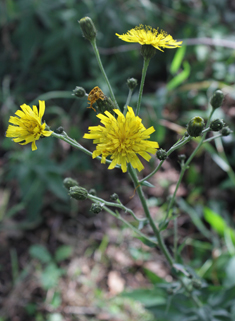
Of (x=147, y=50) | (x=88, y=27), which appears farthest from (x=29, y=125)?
(x=147, y=50)

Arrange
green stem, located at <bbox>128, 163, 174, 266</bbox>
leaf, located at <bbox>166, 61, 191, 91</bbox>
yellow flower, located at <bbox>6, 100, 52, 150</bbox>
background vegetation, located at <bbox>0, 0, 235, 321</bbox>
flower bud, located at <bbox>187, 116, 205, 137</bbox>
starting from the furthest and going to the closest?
leaf, located at <bbox>166, 61, 191, 91</bbox> < background vegetation, located at <bbox>0, 0, 235, 321</bbox> < green stem, located at <bbox>128, 163, 174, 266</bbox> < yellow flower, located at <bbox>6, 100, 52, 150</bbox> < flower bud, located at <bbox>187, 116, 205, 137</bbox>

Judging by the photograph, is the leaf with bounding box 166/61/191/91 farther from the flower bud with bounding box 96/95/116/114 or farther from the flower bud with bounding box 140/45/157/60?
the flower bud with bounding box 96/95/116/114

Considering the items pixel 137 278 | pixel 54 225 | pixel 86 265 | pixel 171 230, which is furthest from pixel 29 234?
pixel 171 230

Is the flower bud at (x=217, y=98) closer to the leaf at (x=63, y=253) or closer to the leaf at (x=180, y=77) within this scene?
the leaf at (x=180, y=77)

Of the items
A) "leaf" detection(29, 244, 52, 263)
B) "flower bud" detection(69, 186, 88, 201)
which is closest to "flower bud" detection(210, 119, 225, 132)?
"flower bud" detection(69, 186, 88, 201)

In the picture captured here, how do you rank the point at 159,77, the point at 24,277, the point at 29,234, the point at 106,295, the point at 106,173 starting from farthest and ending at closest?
the point at 159,77 → the point at 106,173 → the point at 29,234 → the point at 24,277 → the point at 106,295

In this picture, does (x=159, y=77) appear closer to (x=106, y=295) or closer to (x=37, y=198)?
(x=37, y=198)
